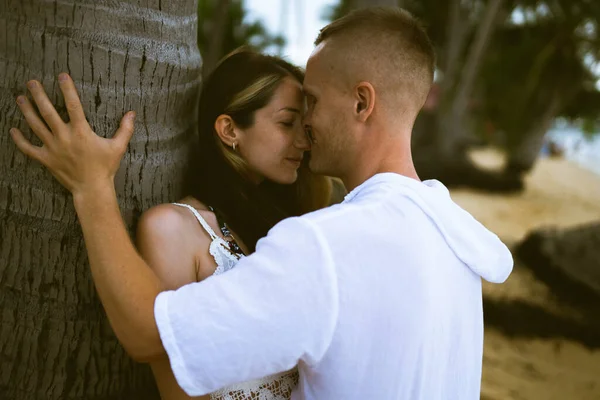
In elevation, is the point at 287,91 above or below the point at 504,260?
above

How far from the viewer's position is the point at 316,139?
7.57ft

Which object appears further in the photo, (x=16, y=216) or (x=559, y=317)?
(x=559, y=317)

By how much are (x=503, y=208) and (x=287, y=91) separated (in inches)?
488

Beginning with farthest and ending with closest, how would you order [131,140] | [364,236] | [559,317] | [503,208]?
A: [503,208]
[559,317]
[131,140]
[364,236]

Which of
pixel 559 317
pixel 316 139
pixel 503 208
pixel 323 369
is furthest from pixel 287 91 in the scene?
pixel 503 208

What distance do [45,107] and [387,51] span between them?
119cm

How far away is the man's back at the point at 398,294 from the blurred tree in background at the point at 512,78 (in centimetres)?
1137

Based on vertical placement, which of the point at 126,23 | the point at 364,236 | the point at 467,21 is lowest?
the point at 364,236

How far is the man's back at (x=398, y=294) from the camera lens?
1665 mm

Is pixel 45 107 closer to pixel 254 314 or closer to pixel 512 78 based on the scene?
pixel 254 314

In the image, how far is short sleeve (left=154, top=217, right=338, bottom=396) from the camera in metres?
1.57

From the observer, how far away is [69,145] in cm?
188

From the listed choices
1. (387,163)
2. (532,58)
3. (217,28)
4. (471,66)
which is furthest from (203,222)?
(532,58)

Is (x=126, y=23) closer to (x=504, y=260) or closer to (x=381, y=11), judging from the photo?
(x=381, y=11)
